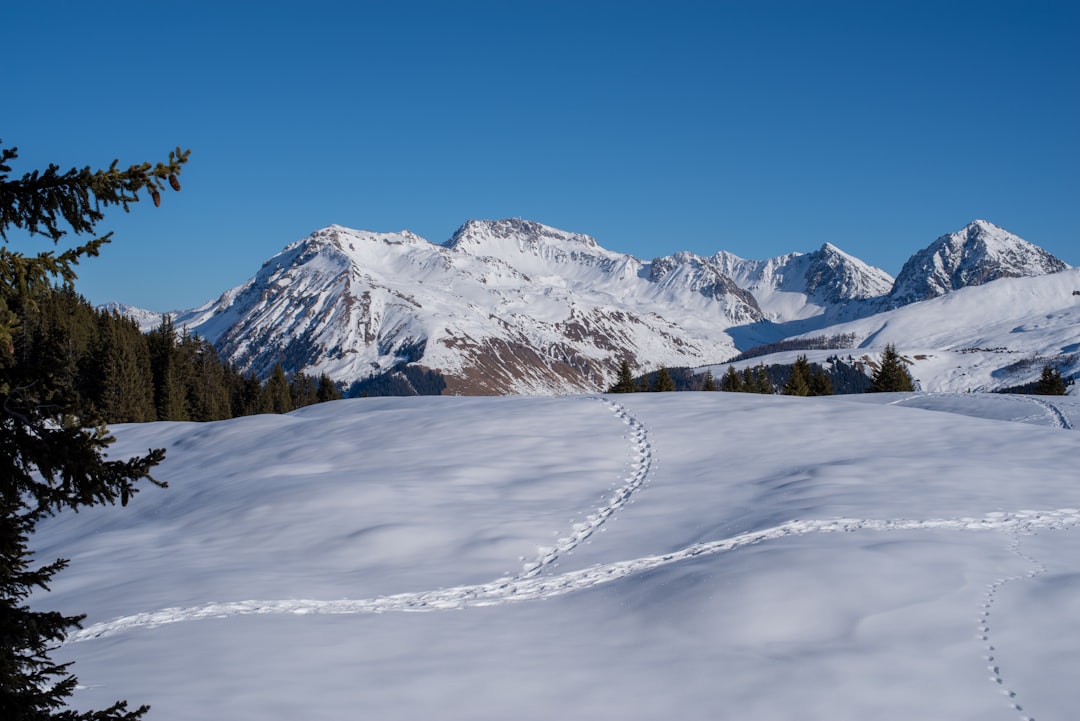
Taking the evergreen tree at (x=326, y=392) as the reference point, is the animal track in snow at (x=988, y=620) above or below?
below

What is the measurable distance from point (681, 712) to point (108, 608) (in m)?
13.8

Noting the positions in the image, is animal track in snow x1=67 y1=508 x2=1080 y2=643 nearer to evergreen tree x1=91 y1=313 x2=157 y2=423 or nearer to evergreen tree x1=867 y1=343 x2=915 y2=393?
evergreen tree x1=91 y1=313 x2=157 y2=423

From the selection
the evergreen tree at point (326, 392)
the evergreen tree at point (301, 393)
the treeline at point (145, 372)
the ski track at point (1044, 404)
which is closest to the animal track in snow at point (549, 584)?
the ski track at point (1044, 404)

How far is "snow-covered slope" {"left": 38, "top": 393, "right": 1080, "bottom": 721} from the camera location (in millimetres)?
13844

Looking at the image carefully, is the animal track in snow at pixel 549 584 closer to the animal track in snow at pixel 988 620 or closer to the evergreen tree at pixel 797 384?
the animal track in snow at pixel 988 620

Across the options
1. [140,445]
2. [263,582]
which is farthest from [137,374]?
[263,582]

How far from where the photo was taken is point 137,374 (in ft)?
247

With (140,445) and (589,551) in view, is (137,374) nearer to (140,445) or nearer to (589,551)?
A: (140,445)

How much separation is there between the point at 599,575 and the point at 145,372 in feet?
244

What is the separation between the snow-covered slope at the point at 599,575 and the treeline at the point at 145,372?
A: 32.4 m

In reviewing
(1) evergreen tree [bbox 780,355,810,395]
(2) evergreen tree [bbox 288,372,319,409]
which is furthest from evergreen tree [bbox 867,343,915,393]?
(2) evergreen tree [bbox 288,372,319,409]

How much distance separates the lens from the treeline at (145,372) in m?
71.5

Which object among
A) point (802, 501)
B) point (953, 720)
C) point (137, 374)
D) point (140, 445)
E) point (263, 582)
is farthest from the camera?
point (137, 374)

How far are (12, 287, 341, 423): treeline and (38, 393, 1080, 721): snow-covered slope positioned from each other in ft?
106
